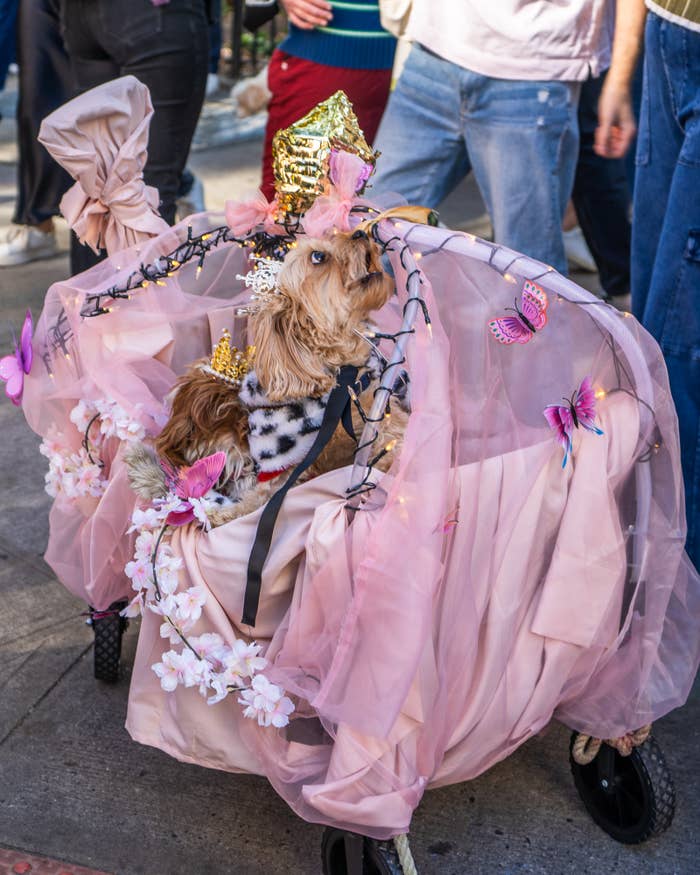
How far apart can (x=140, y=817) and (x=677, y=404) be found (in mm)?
1632

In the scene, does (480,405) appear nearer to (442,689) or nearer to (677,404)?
(442,689)

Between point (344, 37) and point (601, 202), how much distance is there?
1631 mm

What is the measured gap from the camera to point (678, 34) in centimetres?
261

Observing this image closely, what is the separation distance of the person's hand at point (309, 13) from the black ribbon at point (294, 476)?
6.24ft

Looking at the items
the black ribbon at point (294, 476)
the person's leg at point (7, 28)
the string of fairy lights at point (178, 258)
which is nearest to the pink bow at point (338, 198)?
the string of fairy lights at point (178, 258)

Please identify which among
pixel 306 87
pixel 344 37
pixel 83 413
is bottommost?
pixel 83 413

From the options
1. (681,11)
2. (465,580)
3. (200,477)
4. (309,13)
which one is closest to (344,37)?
(309,13)

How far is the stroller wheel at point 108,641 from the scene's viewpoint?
2734mm

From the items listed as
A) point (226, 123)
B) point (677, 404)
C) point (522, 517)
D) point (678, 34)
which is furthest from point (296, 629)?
point (226, 123)

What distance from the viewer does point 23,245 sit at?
568cm

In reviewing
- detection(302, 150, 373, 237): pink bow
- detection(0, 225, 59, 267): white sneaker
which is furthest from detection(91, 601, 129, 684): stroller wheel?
detection(0, 225, 59, 267): white sneaker

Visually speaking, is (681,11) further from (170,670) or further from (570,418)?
(170,670)

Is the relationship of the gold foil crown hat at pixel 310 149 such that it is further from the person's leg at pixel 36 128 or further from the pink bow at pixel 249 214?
the person's leg at pixel 36 128

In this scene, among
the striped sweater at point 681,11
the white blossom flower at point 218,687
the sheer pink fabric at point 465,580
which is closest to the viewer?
the sheer pink fabric at point 465,580
